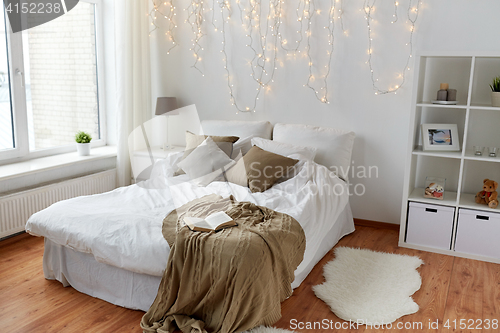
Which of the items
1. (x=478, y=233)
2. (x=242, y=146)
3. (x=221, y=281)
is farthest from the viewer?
(x=242, y=146)

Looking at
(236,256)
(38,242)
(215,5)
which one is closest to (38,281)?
(38,242)

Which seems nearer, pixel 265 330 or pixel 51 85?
pixel 265 330

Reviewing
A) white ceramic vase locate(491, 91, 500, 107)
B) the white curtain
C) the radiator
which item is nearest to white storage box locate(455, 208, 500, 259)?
white ceramic vase locate(491, 91, 500, 107)

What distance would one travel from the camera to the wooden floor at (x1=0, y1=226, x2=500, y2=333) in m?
2.30

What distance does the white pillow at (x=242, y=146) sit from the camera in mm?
3755

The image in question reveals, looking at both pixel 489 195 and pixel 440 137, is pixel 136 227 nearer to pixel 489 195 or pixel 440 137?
pixel 440 137

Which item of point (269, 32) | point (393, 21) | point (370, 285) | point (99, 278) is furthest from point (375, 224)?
point (99, 278)

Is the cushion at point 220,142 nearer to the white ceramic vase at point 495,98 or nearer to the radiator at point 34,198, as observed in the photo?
the radiator at point 34,198

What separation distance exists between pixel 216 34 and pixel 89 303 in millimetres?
2773

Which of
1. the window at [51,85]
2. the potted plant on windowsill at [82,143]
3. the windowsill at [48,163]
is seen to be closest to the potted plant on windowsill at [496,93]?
the windowsill at [48,163]

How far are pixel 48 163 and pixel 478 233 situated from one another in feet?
11.5

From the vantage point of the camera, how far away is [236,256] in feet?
6.99

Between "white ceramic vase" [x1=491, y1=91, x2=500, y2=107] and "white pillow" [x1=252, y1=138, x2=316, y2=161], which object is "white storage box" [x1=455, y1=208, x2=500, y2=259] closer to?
"white ceramic vase" [x1=491, y1=91, x2=500, y2=107]

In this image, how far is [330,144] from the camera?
12.0ft
